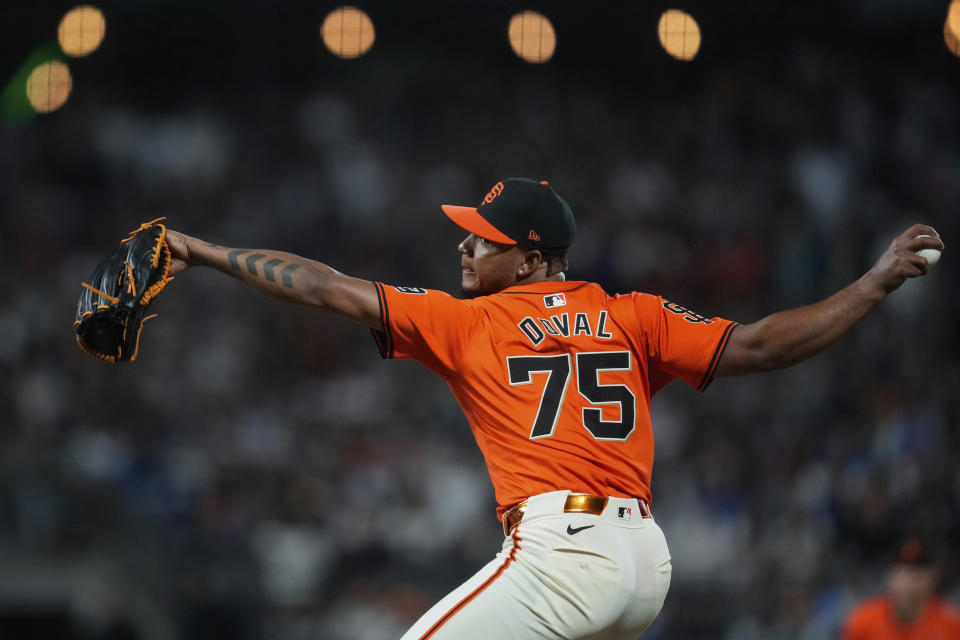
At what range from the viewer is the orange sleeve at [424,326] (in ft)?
9.72

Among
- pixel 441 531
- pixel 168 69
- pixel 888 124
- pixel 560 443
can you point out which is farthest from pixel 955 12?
pixel 560 443

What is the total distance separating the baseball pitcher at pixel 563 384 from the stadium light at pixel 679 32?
7089mm

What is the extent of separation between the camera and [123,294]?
2941mm

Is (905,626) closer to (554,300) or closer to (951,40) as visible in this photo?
(554,300)

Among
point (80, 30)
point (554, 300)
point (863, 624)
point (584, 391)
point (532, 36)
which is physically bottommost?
point (863, 624)

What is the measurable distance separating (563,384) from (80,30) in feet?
28.9

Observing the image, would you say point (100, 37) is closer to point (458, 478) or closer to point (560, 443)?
point (458, 478)

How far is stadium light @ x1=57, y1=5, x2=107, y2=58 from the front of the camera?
10117 millimetres

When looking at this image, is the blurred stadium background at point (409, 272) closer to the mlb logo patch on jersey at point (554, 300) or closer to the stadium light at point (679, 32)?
the stadium light at point (679, 32)

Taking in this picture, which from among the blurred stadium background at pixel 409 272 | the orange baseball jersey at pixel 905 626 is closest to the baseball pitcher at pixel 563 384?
the orange baseball jersey at pixel 905 626

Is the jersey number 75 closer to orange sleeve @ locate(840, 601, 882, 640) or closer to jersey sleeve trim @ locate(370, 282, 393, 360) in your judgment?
jersey sleeve trim @ locate(370, 282, 393, 360)

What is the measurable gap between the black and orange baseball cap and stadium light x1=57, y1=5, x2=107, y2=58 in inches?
319

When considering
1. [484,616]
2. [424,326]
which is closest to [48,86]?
[424,326]

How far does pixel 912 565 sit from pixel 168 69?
339 inches
